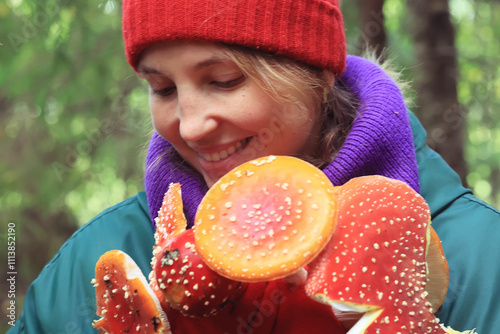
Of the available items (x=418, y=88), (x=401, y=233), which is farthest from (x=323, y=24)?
(x=418, y=88)

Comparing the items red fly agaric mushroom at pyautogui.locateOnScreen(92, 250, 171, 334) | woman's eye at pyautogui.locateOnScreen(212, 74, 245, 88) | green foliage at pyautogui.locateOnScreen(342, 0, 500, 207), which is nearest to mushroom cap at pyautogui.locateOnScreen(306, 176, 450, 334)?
red fly agaric mushroom at pyautogui.locateOnScreen(92, 250, 171, 334)

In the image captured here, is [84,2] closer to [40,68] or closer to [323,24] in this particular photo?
[40,68]

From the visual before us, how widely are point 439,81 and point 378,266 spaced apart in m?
3.16

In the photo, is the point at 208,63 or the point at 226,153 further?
the point at 226,153

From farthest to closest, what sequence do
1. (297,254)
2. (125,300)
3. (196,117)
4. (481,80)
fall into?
1. (481,80)
2. (196,117)
3. (125,300)
4. (297,254)

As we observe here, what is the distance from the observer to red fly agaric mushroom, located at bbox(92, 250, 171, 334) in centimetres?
105

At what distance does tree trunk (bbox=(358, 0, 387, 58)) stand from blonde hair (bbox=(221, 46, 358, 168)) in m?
1.74

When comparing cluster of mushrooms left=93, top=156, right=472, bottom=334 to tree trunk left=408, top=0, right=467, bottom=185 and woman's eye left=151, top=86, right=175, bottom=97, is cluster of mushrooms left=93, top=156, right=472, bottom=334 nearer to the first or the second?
woman's eye left=151, top=86, right=175, bottom=97

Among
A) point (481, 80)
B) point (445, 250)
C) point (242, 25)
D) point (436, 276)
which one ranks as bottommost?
point (481, 80)

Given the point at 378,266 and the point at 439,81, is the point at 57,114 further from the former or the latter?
the point at 378,266

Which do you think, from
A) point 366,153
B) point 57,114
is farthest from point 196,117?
point 57,114

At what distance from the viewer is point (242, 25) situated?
5.38 feet

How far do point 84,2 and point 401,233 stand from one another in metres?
3.50

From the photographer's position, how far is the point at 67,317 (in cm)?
193
